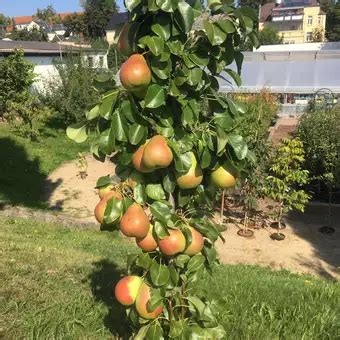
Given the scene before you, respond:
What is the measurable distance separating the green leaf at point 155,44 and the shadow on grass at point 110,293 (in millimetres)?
1871

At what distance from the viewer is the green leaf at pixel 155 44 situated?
1.85 m

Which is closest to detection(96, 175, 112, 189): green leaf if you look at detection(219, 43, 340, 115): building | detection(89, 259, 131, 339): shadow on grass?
detection(89, 259, 131, 339): shadow on grass

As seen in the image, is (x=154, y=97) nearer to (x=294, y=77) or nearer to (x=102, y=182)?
(x=102, y=182)

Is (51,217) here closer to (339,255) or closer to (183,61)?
(339,255)

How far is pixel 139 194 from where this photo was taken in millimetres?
2062

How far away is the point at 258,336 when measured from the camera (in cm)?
286

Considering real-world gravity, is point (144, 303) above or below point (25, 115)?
above

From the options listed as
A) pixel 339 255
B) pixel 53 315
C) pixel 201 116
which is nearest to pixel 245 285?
pixel 53 315

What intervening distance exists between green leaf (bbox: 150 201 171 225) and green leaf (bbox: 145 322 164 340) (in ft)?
1.76

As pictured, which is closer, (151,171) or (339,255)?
(151,171)

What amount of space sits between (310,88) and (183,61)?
1792cm

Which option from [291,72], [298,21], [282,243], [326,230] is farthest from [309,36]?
[282,243]

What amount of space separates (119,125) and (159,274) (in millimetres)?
678

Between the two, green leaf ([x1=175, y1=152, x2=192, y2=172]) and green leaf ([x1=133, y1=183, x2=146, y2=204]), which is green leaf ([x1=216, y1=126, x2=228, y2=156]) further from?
green leaf ([x1=133, y1=183, x2=146, y2=204])
